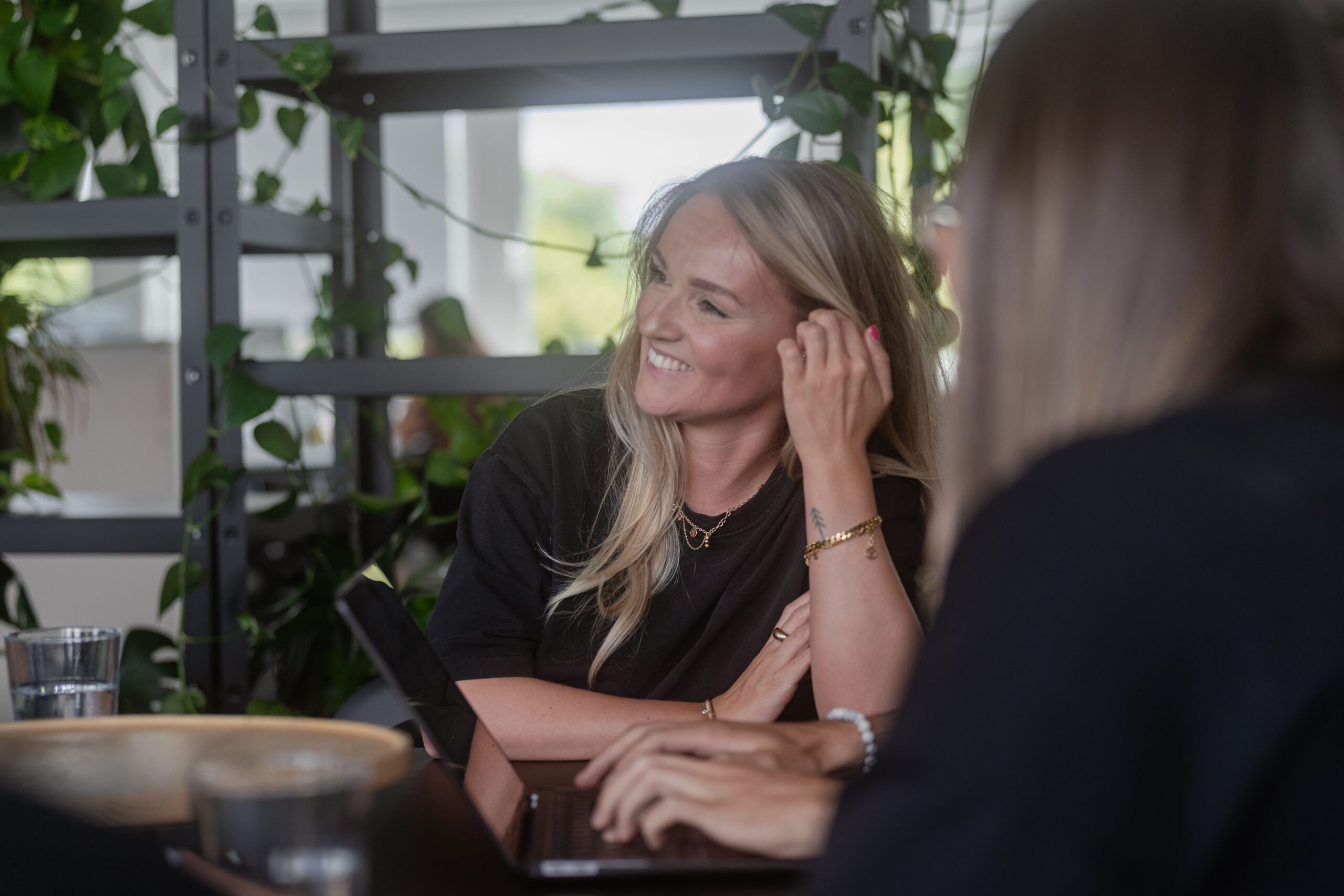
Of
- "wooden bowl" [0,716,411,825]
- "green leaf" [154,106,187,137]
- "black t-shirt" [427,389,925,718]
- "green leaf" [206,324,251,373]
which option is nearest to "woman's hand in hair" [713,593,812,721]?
"black t-shirt" [427,389,925,718]

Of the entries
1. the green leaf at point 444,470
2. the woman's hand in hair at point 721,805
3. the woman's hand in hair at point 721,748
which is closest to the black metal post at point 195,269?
the green leaf at point 444,470

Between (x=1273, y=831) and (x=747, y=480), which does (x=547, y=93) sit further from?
(x=1273, y=831)

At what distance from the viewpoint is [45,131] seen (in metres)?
1.76

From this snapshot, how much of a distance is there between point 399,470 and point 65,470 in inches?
63.1

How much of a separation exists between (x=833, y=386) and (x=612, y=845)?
70cm

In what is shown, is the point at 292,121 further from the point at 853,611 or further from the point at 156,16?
the point at 853,611

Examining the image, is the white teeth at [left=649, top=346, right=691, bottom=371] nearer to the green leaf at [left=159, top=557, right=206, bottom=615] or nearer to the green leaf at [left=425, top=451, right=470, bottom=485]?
the green leaf at [left=425, top=451, right=470, bottom=485]

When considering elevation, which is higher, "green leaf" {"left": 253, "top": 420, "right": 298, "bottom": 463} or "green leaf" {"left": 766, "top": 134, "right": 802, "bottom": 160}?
"green leaf" {"left": 766, "top": 134, "right": 802, "bottom": 160}

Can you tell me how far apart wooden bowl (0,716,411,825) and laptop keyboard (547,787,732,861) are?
0.38ft

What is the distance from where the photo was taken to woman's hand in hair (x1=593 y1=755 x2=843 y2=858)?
29.9 inches

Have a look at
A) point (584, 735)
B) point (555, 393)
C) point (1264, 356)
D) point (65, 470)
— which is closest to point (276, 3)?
point (65, 470)

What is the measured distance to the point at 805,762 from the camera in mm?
919

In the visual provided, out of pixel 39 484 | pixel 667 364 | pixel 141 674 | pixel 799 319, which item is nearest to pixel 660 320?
pixel 667 364

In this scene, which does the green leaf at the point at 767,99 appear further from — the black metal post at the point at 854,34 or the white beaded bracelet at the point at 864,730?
the white beaded bracelet at the point at 864,730
